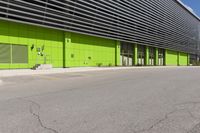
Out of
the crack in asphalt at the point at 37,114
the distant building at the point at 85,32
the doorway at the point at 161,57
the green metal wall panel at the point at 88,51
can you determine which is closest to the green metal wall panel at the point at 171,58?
the distant building at the point at 85,32

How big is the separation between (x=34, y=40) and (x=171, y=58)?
151 ft

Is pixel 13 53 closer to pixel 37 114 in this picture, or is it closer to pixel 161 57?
pixel 37 114

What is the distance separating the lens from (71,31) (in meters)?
34.4

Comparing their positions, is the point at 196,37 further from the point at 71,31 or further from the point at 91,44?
the point at 71,31

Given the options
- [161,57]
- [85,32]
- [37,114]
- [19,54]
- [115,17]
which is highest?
[115,17]

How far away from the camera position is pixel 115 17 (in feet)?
143

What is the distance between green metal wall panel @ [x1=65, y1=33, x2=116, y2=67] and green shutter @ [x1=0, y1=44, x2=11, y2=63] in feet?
25.7

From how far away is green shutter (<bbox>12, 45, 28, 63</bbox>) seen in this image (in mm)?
29128

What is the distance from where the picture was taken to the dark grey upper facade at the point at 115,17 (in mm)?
29484

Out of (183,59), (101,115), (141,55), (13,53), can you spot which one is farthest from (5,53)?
(183,59)

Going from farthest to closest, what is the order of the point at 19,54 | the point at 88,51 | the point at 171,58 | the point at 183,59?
the point at 183,59 < the point at 171,58 < the point at 88,51 < the point at 19,54

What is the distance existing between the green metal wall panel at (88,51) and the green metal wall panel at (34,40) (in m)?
1.35

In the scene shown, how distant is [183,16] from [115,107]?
72.7 metres

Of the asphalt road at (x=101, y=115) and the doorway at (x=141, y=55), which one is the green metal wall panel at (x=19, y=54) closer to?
the asphalt road at (x=101, y=115)
